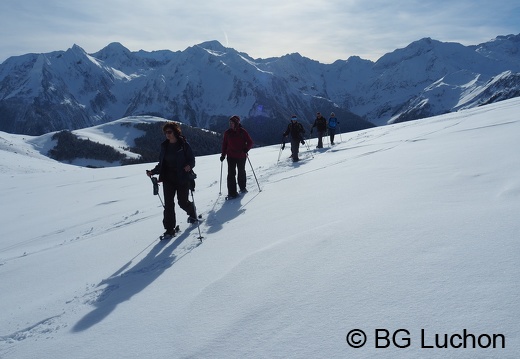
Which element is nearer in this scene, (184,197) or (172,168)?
(172,168)

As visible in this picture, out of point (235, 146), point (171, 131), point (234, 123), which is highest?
point (234, 123)

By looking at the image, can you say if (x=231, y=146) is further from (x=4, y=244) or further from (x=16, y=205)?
(x=16, y=205)

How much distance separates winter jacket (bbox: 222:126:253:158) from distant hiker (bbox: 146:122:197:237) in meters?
2.83

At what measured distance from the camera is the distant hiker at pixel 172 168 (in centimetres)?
758

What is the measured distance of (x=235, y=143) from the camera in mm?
10656

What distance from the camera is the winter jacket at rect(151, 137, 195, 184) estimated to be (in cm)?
768

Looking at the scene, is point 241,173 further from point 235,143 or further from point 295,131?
point 295,131

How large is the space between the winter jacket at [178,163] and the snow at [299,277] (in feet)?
3.97

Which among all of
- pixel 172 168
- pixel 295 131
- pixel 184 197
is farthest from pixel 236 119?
pixel 295 131

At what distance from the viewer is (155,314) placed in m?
4.04

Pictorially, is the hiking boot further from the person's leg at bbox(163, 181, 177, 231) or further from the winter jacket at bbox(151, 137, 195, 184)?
the winter jacket at bbox(151, 137, 195, 184)

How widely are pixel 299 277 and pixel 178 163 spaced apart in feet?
14.6

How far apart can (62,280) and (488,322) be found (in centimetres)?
573

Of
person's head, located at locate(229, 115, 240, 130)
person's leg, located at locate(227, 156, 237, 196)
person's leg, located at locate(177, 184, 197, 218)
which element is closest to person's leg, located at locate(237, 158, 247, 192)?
person's leg, located at locate(227, 156, 237, 196)
